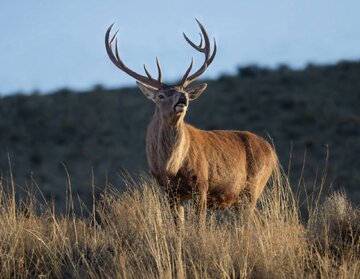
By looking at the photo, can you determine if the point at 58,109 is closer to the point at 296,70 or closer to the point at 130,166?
the point at 130,166

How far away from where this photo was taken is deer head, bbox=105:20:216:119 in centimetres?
944

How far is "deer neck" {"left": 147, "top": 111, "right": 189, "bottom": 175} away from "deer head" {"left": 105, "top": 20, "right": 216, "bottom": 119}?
0.13m

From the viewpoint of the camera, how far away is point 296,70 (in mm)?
40406

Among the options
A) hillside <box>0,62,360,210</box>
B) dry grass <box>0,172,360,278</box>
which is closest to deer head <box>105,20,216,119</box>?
dry grass <box>0,172,360,278</box>

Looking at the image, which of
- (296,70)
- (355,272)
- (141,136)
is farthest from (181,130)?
(296,70)

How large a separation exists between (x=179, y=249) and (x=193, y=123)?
2633 cm

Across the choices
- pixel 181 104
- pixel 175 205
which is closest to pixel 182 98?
pixel 181 104

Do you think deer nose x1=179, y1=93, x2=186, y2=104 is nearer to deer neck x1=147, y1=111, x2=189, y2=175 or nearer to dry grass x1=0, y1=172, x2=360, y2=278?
deer neck x1=147, y1=111, x2=189, y2=175

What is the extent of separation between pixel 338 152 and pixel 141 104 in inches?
402

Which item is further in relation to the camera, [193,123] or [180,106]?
[193,123]

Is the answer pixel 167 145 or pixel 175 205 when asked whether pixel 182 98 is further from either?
pixel 175 205

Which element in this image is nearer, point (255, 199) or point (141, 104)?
point (255, 199)

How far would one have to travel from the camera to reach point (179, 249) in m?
6.91

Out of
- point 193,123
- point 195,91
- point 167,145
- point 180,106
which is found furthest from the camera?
point 193,123
